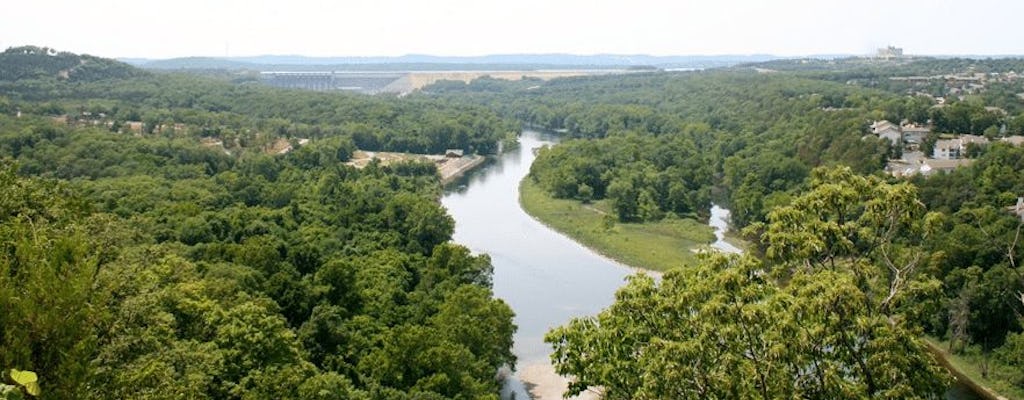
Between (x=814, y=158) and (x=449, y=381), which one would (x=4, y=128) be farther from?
(x=814, y=158)

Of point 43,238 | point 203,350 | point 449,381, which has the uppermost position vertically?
point 43,238

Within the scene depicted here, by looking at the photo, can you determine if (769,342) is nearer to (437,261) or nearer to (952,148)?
(437,261)

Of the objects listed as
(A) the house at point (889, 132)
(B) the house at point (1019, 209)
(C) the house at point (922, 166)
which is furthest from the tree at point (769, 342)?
(A) the house at point (889, 132)

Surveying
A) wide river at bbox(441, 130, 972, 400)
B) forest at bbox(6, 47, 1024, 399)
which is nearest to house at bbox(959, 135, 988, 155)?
forest at bbox(6, 47, 1024, 399)

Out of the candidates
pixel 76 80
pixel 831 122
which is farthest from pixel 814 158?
pixel 76 80

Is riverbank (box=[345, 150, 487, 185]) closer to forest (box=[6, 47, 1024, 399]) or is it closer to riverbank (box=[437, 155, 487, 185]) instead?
riverbank (box=[437, 155, 487, 185])

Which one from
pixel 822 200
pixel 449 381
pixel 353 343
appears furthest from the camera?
pixel 353 343
